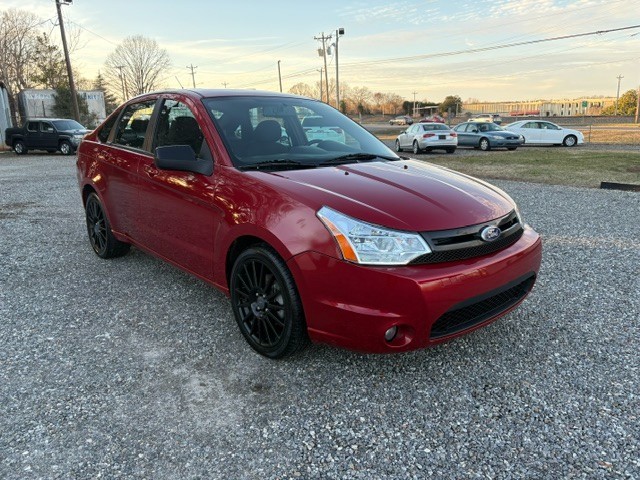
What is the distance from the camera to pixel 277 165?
3221 millimetres

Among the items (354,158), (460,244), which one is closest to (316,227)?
(460,244)

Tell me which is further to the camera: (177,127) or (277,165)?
(177,127)

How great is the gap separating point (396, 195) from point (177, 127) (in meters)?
1.90

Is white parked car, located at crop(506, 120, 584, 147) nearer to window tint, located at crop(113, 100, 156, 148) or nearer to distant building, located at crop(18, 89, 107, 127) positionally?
window tint, located at crop(113, 100, 156, 148)

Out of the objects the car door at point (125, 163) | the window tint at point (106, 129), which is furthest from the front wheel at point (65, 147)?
the car door at point (125, 163)

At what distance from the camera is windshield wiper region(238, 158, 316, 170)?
3.16 meters

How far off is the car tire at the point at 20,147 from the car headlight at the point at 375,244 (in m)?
25.1

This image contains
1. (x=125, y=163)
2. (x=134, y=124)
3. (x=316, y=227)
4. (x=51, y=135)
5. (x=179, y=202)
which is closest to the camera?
(x=316, y=227)

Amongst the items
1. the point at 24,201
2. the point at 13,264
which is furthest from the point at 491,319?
the point at 24,201

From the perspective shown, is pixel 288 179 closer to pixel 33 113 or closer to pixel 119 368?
pixel 119 368

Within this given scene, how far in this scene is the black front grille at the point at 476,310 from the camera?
2.57 m

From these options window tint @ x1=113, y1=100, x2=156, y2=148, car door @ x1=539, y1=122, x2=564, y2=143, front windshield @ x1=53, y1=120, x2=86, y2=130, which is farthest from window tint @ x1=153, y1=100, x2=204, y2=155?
car door @ x1=539, y1=122, x2=564, y2=143

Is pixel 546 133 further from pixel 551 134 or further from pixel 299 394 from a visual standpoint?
pixel 299 394

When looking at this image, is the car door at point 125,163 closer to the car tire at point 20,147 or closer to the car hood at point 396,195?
the car hood at point 396,195
